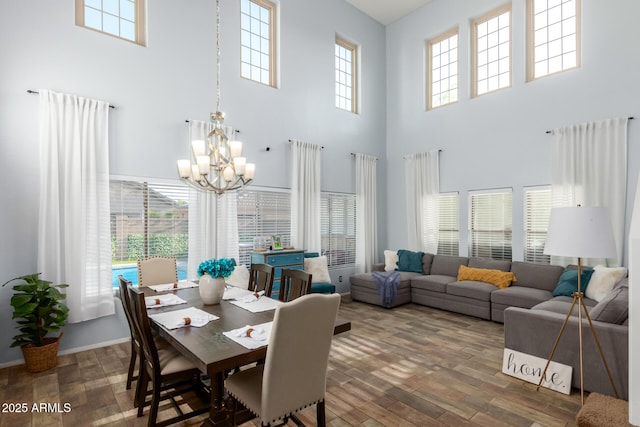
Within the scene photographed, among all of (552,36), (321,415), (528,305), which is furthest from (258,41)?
(528,305)

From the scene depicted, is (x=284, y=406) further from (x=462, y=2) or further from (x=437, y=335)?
(x=462, y=2)

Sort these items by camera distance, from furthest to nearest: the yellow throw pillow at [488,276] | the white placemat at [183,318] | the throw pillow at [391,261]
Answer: the throw pillow at [391,261] < the yellow throw pillow at [488,276] < the white placemat at [183,318]

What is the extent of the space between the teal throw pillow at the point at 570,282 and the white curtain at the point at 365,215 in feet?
10.3

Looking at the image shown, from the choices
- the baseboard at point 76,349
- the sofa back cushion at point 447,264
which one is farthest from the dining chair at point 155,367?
the sofa back cushion at point 447,264

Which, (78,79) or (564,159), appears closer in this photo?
(78,79)

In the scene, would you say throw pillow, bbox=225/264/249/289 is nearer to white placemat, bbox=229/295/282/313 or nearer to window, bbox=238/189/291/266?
window, bbox=238/189/291/266

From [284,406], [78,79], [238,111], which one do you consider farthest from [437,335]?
[78,79]

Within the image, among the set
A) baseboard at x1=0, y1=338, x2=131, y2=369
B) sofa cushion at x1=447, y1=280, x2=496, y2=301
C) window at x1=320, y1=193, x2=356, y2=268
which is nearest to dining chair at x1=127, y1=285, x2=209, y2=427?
baseboard at x1=0, y1=338, x2=131, y2=369

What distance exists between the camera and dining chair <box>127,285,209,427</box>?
7.11 feet

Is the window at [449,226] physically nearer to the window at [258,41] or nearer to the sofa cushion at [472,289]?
the sofa cushion at [472,289]

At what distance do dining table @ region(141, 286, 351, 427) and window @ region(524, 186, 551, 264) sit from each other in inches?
173

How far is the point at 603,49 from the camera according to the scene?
4.82 meters

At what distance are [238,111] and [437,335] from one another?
163 inches

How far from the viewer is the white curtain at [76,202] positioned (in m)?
3.63
